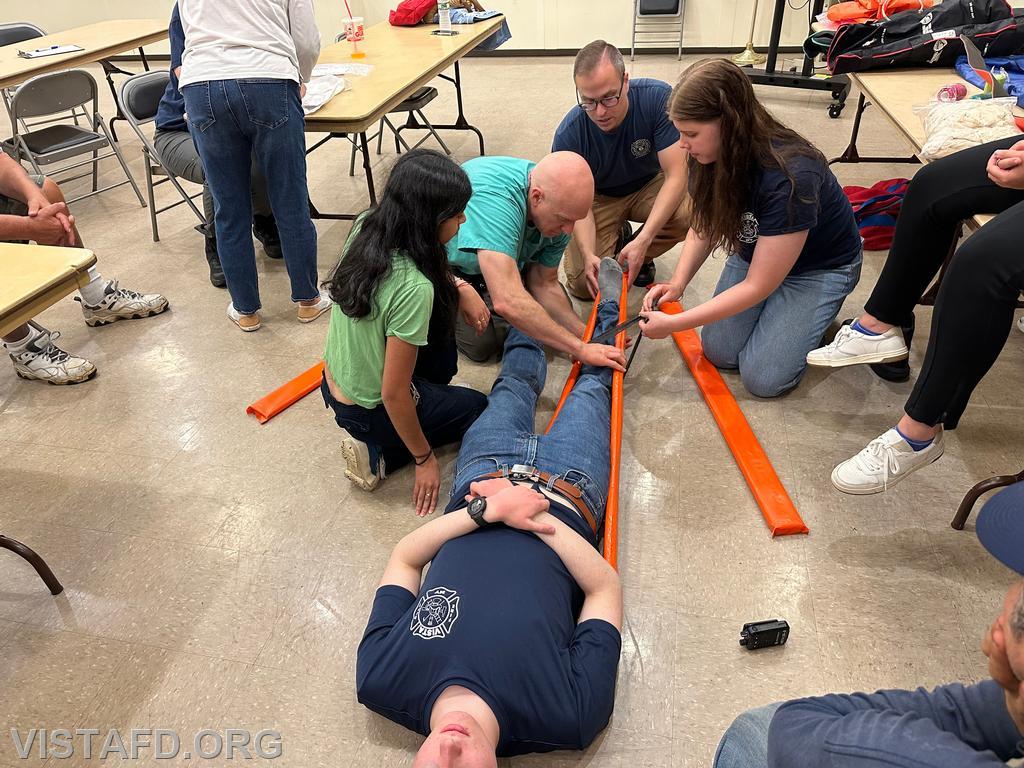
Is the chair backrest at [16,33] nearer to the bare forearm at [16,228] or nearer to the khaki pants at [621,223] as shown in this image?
the bare forearm at [16,228]

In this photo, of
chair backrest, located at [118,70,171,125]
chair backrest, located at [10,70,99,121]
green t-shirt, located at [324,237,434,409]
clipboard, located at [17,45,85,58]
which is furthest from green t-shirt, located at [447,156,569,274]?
clipboard, located at [17,45,85,58]

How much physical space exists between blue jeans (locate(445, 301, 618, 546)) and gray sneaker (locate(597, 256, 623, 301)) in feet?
1.42

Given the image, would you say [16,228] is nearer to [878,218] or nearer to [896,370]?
[896,370]

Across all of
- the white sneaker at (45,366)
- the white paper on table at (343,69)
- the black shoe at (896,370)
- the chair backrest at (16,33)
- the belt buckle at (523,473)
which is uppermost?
the chair backrest at (16,33)

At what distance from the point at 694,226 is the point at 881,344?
63 cm

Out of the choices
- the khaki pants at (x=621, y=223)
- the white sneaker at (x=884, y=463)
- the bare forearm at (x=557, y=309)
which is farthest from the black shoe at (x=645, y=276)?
the white sneaker at (x=884, y=463)

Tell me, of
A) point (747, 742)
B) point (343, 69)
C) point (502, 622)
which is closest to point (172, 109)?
point (343, 69)

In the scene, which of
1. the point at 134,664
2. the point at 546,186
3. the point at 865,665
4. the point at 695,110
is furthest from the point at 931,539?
the point at 134,664

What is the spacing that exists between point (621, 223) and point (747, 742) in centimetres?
207

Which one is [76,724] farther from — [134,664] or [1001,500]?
[1001,500]

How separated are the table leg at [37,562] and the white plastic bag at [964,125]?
255 centimetres

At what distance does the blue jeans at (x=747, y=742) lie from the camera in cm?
114

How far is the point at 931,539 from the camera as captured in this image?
170 centimetres

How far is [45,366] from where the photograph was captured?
8.04 ft
